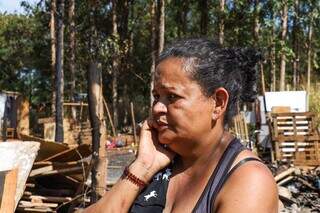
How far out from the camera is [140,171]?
6.93 ft

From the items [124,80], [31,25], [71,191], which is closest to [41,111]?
[124,80]

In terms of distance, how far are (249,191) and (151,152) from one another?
550 millimetres

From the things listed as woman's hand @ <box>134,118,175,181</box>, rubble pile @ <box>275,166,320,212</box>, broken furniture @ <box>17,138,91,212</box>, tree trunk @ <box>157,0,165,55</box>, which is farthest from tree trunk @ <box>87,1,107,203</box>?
tree trunk @ <box>157,0,165,55</box>

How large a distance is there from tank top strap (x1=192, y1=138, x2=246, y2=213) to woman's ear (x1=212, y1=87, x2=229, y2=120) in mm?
118

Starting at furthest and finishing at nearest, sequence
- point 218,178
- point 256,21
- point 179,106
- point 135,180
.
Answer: point 256,21, point 135,180, point 179,106, point 218,178

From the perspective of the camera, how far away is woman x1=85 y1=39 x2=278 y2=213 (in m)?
1.84

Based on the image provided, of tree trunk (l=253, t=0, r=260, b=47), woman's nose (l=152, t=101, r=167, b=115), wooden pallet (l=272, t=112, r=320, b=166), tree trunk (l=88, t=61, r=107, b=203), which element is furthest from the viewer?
tree trunk (l=253, t=0, r=260, b=47)

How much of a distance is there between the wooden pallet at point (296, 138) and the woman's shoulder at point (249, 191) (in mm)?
14053

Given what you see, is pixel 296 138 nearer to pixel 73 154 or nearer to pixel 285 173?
pixel 285 173

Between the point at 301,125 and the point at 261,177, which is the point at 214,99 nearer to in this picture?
the point at 261,177

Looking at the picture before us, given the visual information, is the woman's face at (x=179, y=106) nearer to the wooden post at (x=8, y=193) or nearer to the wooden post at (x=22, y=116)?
the wooden post at (x=8, y=193)

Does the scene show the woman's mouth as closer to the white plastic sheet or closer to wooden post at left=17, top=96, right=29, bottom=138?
the white plastic sheet

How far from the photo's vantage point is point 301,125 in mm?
15961

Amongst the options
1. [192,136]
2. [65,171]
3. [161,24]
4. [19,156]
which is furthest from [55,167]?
[161,24]
